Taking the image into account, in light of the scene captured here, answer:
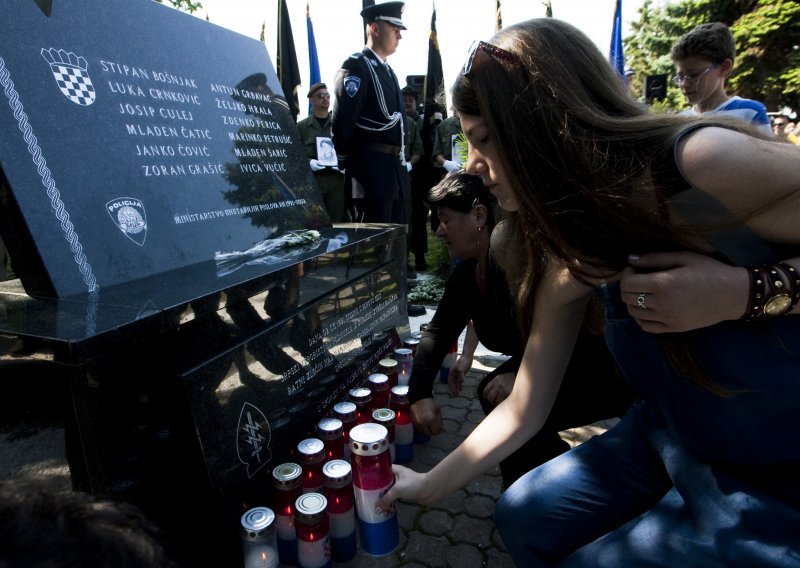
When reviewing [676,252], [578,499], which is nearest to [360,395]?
[578,499]

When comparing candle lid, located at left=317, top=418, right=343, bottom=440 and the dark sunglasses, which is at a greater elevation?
the dark sunglasses

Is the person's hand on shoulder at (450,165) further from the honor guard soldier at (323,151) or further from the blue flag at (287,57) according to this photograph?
the blue flag at (287,57)

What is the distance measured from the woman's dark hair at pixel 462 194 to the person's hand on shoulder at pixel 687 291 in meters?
1.24

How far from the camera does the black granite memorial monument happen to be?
56.1 inches

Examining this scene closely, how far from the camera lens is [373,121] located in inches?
170

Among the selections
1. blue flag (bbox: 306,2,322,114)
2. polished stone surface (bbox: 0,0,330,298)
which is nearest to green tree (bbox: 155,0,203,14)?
blue flag (bbox: 306,2,322,114)

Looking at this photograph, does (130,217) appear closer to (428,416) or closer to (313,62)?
(428,416)

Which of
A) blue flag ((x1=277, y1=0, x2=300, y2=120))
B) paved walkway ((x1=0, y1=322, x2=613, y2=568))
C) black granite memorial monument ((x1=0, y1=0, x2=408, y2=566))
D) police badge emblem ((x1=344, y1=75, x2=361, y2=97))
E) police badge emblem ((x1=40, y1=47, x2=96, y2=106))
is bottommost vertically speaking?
paved walkway ((x1=0, y1=322, x2=613, y2=568))

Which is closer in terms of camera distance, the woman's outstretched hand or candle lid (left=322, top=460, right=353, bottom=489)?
the woman's outstretched hand

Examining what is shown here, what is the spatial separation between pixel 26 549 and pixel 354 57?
4.14 metres

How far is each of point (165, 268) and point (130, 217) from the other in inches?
9.1

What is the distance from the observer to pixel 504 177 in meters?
1.20

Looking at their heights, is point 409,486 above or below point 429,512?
above

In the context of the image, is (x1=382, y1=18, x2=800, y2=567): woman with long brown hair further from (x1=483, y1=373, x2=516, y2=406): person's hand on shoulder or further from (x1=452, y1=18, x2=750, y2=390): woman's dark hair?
(x1=483, y1=373, x2=516, y2=406): person's hand on shoulder
